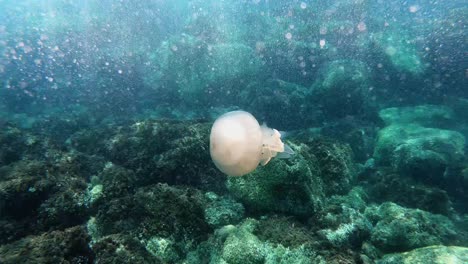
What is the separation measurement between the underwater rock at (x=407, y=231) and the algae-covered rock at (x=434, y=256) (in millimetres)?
738

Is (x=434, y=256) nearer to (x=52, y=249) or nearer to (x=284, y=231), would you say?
(x=284, y=231)

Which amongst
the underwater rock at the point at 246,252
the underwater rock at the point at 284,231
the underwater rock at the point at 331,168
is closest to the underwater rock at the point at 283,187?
the underwater rock at the point at 284,231

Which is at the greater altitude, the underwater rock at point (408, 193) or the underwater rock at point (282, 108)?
the underwater rock at point (282, 108)

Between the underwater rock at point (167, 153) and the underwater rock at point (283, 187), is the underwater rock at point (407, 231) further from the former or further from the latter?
the underwater rock at point (167, 153)

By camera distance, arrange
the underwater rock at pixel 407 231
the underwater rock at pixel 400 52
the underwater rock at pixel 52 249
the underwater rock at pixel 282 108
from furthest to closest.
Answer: the underwater rock at pixel 400 52 → the underwater rock at pixel 282 108 → the underwater rock at pixel 407 231 → the underwater rock at pixel 52 249

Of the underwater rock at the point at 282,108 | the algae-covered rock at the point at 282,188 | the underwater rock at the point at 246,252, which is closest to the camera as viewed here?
the underwater rock at the point at 246,252

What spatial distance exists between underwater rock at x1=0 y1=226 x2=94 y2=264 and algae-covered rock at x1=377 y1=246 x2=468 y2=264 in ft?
16.1

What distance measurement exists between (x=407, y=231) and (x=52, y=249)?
6.09 meters

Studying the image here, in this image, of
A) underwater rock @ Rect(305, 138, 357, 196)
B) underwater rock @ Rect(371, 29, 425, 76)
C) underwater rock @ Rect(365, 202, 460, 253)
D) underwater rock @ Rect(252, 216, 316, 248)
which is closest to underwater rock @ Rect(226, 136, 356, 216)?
underwater rock @ Rect(252, 216, 316, 248)

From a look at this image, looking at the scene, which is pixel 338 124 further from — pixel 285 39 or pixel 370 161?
pixel 285 39

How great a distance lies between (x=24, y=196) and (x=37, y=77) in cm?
1858

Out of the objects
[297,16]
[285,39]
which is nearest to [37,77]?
[285,39]

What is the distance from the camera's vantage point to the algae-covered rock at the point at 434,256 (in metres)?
4.18

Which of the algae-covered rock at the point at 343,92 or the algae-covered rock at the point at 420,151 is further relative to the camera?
the algae-covered rock at the point at 343,92
